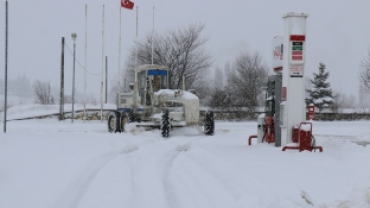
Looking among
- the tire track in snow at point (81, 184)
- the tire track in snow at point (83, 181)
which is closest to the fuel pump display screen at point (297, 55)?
the tire track in snow at point (83, 181)

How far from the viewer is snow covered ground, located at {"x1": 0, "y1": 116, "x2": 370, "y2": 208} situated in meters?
6.29

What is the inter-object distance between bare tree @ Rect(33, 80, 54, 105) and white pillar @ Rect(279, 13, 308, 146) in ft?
166

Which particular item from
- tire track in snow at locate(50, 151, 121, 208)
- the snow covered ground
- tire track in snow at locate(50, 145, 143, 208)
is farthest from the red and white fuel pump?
tire track in snow at locate(50, 151, 121, 208)

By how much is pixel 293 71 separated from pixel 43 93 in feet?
178

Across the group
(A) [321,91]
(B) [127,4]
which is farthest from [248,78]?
(B) [127,4]

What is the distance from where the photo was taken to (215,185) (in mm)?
7441

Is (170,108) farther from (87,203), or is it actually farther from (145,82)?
(87,203)

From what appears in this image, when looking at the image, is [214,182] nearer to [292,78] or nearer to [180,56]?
[292,78]

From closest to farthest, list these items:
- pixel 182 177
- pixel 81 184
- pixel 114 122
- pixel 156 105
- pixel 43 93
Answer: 1. pixel 81 184
2. pixel 182 177
3. pixel 156 105
4. pixel 114 122
5. pixel 43 93

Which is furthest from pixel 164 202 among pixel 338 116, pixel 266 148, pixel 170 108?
pixel 338 116

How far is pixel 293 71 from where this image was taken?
12492 millimetres

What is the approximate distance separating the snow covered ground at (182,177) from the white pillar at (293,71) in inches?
34.9

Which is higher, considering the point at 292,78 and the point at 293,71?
the point at 293,71

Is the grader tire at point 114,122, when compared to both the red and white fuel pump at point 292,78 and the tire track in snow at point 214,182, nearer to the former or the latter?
the red and white fuel pump at point 292,78
